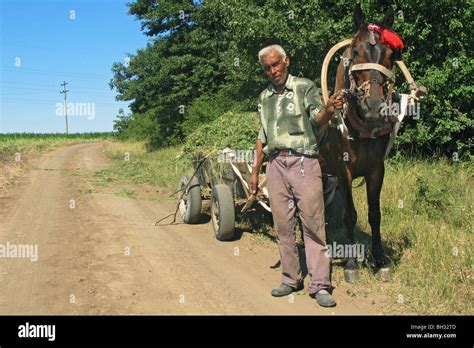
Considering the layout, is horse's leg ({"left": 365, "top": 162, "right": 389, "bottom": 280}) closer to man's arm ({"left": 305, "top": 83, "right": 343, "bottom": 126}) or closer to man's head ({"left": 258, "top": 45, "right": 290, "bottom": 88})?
man's arm ({"left": 305, "top": 83, "right": 343, "bottom": 126})

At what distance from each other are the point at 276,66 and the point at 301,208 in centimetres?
137

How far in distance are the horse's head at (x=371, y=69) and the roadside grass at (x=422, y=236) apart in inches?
70.0

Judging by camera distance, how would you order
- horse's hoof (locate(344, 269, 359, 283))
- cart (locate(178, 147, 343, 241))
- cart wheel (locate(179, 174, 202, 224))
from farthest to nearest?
cart wheel (locate(179, 174, 202, 224)), cart (locate(178, 147, 343, 241)), horse's hoof (locate(344, 269, 359, 283))

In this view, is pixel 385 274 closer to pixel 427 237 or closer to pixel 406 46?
pixel 427 237

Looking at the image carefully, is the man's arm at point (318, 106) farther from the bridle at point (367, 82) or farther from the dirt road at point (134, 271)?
the dirt road at point (134, 271)

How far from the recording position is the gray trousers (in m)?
4.46

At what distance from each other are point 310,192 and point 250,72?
→ 9.51m

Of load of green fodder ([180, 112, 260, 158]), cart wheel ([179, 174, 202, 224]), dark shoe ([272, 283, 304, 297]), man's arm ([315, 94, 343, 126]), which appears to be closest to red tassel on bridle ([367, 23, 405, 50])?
man's arm ([315, 94, 343, 126])

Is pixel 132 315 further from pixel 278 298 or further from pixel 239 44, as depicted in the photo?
pixel 239 44

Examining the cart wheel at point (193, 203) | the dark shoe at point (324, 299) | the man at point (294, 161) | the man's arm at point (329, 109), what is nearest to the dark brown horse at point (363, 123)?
the man's arm at point (329, 109)

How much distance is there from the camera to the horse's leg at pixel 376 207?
5.01 meters

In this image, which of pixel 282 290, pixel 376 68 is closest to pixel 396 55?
pixel 376 68

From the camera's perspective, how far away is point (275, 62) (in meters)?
4.40

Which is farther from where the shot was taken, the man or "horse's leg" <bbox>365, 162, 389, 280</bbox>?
"horse's leg" <bbox>365, 162, 389, 280</bbox>
